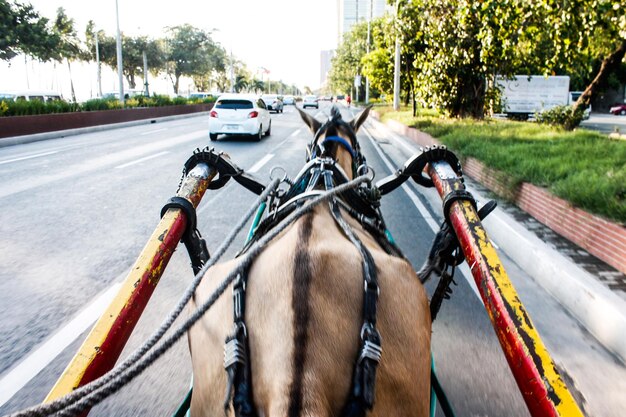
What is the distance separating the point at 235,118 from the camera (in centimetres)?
1905

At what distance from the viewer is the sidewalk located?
4.02 metres

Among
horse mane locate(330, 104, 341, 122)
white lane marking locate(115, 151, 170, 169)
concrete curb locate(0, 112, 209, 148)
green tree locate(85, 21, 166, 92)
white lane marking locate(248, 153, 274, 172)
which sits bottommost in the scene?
white lane marking locate(248, 153, 274, 172)

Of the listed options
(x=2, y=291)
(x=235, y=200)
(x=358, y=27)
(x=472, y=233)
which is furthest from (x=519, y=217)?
(x=358, y=27)

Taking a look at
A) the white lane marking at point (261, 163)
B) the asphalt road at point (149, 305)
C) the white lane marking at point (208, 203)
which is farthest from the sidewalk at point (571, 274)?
the white lane marking at point (261, 163)

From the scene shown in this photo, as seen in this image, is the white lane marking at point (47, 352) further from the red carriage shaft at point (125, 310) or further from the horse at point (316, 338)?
the horse at point (316, 338)

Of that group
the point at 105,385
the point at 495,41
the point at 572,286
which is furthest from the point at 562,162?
the point at 105,385

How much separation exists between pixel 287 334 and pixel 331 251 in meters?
0.37

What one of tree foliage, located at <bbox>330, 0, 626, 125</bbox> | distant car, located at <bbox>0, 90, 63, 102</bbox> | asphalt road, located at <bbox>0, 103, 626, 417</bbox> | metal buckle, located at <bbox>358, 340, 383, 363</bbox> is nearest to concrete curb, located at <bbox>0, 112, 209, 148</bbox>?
distant car, located at <bbox>0, 90, 63, 102</bbox>

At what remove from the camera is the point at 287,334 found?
1490 mm

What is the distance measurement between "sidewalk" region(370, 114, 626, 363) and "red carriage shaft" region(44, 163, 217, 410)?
10.6 ft

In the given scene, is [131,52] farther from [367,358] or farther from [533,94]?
[367,358]

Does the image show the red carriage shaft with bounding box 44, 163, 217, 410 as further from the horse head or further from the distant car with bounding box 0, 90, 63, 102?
the distant car with bounding box 0, 90, 63, 102

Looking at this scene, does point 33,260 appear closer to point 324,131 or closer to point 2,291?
point 2,291

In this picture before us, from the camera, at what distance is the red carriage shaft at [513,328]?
1803 mm
